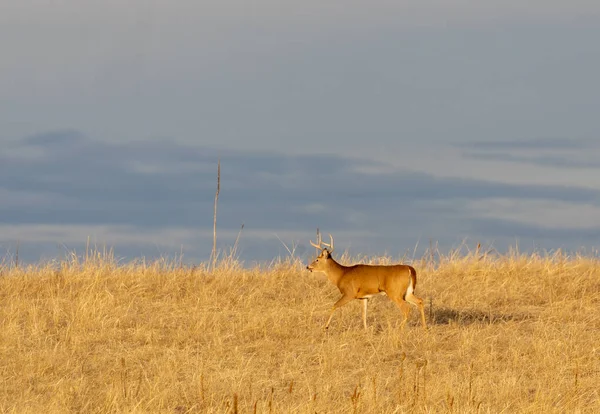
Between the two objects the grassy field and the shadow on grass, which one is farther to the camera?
the shadow on grass

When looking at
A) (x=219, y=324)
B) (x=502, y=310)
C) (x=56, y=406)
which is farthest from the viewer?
(x=502, y=310)

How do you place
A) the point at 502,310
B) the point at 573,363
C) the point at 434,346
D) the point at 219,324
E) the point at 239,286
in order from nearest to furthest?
the point at 573,363
the point at 434,346
the point at 219,324
the point at 502,310
the point at 239,286

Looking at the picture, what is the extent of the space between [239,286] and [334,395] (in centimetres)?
715

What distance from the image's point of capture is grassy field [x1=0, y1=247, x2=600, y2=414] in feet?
27.6

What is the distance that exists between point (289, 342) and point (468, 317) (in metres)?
3.58

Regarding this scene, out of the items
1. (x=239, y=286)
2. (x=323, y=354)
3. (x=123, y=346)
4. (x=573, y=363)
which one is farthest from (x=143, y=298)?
(x=573, y=363)

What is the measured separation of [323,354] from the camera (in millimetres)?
10117

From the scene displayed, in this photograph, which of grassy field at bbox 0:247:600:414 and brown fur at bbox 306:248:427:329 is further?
brown fur at bbox 306:248:427:329

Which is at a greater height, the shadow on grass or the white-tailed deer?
the white-tailed deer

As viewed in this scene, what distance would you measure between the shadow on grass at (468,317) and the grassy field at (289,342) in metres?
0.05

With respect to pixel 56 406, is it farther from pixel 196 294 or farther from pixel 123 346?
pixel 196 294

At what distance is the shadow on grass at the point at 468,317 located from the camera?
12930 millimetres

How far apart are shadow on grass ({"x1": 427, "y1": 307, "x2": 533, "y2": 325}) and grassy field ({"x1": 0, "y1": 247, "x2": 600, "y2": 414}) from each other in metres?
0.05

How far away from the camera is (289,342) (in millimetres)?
11250
